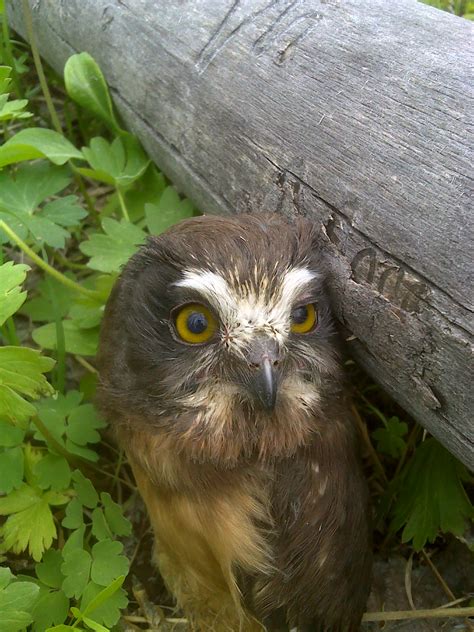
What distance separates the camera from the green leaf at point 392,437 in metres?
2.70

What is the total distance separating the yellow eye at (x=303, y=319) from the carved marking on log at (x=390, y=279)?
0.62ft

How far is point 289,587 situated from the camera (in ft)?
7.23

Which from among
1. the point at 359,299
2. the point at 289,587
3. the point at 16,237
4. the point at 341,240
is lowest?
the point at 289,587

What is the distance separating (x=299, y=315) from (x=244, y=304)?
0.22m

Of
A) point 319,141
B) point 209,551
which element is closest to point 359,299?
point 319,141

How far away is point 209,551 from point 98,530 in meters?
0.43

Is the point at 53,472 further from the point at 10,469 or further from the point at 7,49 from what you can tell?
the point at 7,49

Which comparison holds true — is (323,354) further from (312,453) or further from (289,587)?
(289,587)

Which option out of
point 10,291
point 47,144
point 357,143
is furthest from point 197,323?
point 47,144

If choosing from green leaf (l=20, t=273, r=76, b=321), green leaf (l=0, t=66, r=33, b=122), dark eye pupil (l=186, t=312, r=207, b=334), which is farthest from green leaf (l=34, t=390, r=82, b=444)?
green leaf (l=0, t=66, r=33, b=122)

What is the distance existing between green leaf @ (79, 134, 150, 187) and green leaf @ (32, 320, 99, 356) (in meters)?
0.63

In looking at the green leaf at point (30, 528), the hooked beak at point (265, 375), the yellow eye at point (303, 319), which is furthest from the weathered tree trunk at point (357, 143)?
the green leaf at point (30, 528)

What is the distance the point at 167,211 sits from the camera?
9.21 feet

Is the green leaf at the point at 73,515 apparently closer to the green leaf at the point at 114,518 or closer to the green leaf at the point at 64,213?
the green leaf at the point at 114,518
